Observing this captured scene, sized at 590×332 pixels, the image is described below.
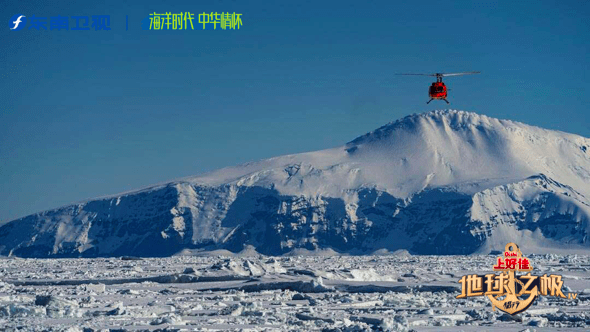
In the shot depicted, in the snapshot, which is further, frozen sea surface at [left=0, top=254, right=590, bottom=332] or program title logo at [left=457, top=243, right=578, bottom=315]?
frozen sea surface at [left=0, top=254, right=590, bottom=332]

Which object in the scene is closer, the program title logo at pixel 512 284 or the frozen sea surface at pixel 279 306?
the program title logo at pixel 512 284

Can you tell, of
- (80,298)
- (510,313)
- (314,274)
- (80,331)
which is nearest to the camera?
(80,331)

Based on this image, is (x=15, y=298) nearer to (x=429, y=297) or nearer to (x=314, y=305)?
(x=314, y=305)

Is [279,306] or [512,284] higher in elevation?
[512,284]

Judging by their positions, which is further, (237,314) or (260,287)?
(260,287)

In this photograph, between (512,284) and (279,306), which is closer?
(512,284)

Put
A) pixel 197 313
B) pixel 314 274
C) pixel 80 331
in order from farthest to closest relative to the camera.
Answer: pixel 314 274 → pixel 197 313 → pixel 80 331

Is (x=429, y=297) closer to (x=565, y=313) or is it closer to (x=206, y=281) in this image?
(x=565, y=313)

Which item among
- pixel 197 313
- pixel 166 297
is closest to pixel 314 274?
pixel 166 297

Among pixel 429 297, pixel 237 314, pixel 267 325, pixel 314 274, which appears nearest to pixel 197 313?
pixel 237 314
